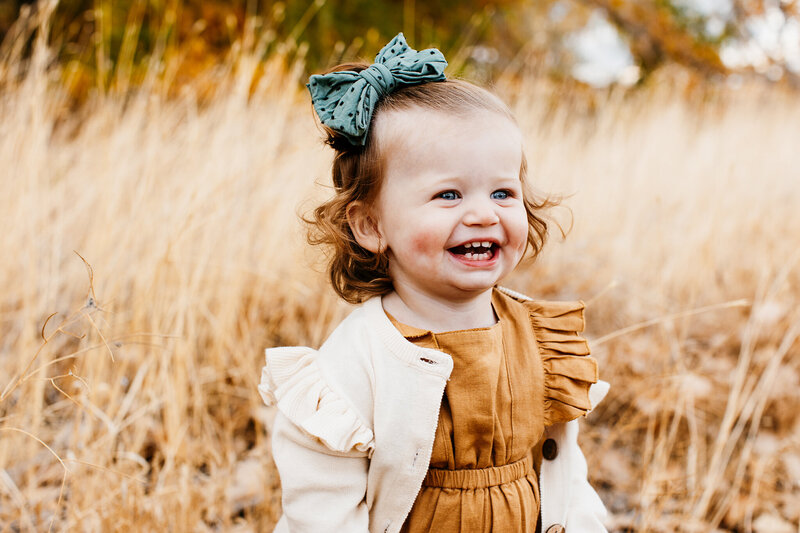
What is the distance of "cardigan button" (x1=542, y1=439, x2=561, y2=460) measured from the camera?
1346mm

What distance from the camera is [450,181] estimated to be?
112cm

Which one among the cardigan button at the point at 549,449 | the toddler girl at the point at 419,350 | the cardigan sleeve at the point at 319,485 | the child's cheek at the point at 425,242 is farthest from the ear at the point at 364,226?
the cardigan button at the point at 549,449

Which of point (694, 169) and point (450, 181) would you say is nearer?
point (450, 181)

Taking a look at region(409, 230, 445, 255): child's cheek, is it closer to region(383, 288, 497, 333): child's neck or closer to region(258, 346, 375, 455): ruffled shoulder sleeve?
region(383, 288, 497, 333): child's neck

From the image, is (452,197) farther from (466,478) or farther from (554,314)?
(466,478)

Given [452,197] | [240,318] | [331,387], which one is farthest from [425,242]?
[240,318]

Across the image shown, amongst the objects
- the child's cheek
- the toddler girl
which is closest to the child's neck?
the toddler girl

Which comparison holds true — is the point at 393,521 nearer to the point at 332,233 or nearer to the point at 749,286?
the point at 332,233

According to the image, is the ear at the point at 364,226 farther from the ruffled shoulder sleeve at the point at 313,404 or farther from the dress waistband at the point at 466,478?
the dress waistband at the point at 466,478

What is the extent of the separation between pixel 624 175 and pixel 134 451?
3.21m

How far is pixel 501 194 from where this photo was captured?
1175 millimetres

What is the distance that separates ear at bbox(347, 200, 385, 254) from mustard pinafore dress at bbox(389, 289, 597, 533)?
0.14 metres

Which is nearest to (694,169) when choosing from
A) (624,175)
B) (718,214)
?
(624,175)

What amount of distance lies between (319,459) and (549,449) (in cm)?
49
